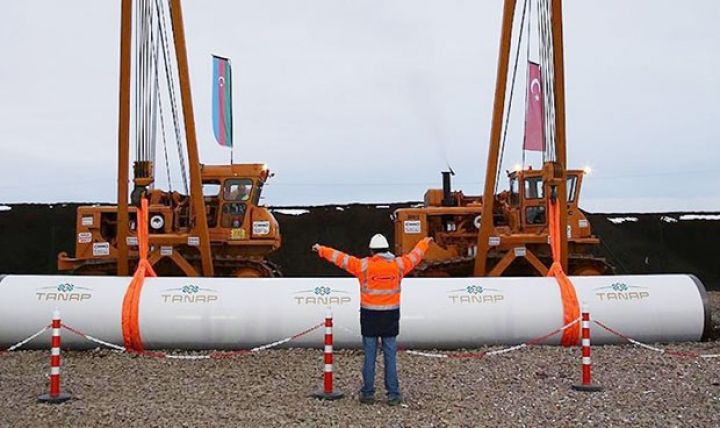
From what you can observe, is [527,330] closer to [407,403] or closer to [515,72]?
[407,403]

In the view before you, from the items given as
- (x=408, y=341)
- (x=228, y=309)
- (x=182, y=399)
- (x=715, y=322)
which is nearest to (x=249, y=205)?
(x=228, y=309)

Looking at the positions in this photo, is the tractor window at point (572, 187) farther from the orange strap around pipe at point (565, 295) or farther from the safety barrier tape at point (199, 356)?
the safety barrier tape at point (199, 356)

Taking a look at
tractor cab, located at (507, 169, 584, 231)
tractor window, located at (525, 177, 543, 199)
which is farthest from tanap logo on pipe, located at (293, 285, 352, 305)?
tractor window, located at (525, 177, 543, 199)

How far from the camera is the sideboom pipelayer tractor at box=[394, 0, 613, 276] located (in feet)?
40.0

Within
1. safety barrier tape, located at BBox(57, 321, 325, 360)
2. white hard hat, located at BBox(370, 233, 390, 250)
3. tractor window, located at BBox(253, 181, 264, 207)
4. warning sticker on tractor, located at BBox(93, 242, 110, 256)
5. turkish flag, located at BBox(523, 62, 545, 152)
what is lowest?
safety barrier tape, located at BBox(57, 321, 325, 360)

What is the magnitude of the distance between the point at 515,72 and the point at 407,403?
8.01 meters

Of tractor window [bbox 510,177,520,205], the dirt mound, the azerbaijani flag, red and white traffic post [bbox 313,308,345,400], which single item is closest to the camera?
red and white traffic post [bbox 313,308,345,400]

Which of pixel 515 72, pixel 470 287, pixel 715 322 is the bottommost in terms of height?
pixel 715 322

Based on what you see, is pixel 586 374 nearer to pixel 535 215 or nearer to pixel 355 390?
pixel 355 390

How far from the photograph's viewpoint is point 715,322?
12.8 m

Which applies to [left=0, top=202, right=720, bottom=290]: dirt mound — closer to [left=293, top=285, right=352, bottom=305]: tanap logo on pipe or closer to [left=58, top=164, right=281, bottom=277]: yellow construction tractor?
[left=58, top=164, right=281, bottom=277]: yellow construction tractor

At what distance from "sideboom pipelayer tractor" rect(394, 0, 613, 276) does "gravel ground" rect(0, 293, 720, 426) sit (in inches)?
134

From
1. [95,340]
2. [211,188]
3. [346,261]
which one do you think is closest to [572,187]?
[211,188]

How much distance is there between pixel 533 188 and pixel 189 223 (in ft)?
22.4
